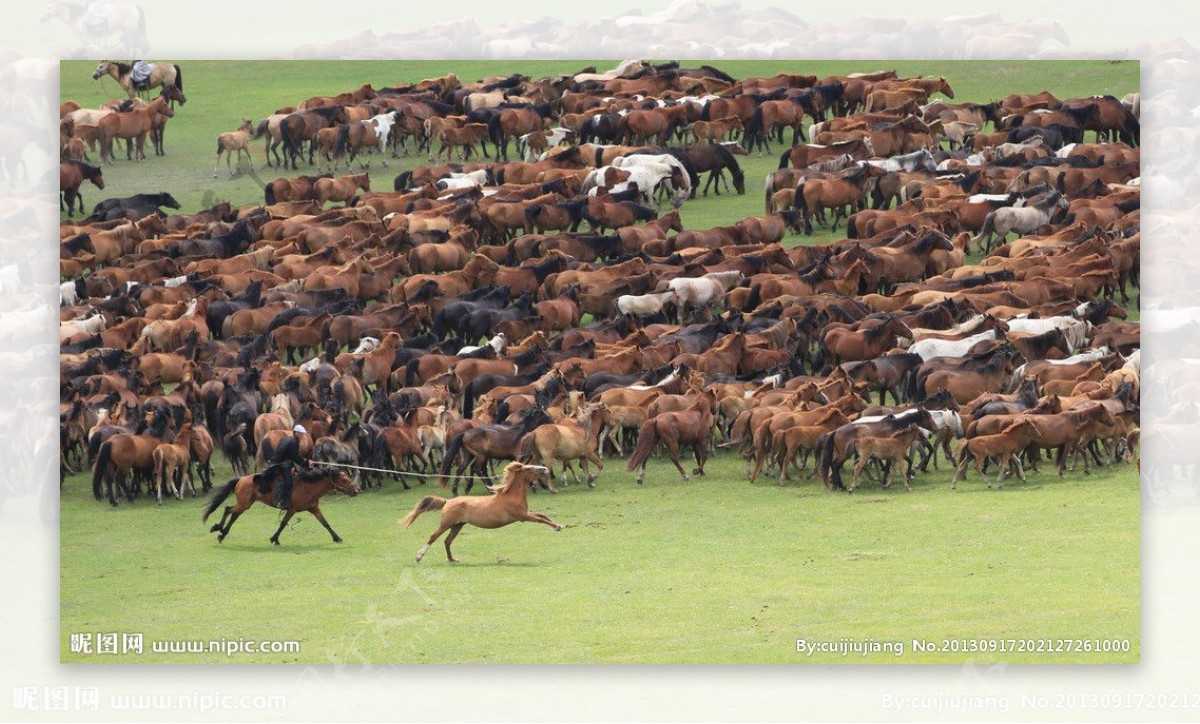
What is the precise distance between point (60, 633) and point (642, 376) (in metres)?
9.57

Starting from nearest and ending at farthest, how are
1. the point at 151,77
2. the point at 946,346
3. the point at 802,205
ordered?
1. the point at 946,346
2. the point at 802,205
3. the point at 151,77

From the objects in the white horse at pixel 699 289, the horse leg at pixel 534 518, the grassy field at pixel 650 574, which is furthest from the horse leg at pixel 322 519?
the white horse at pixel 699 289

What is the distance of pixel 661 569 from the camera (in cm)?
1928

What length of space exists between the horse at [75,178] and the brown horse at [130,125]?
1.15 m

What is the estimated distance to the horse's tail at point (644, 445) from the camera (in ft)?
75.5

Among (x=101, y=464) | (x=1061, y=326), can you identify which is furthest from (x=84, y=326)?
(x=1061, y=326)

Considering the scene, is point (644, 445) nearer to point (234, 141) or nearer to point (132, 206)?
point (132, 206)

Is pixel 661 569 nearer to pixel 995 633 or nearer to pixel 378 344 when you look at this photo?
pixel 995 633

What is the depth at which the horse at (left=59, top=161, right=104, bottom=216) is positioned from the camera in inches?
1330

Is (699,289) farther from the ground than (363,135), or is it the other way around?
(363,135)

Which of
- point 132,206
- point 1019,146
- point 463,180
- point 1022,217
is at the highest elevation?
point 1019,146

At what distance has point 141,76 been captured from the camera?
33.1 metres

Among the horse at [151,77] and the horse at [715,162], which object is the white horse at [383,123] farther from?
the horse at [715,162]

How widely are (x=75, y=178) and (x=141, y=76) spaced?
2.26 meters
